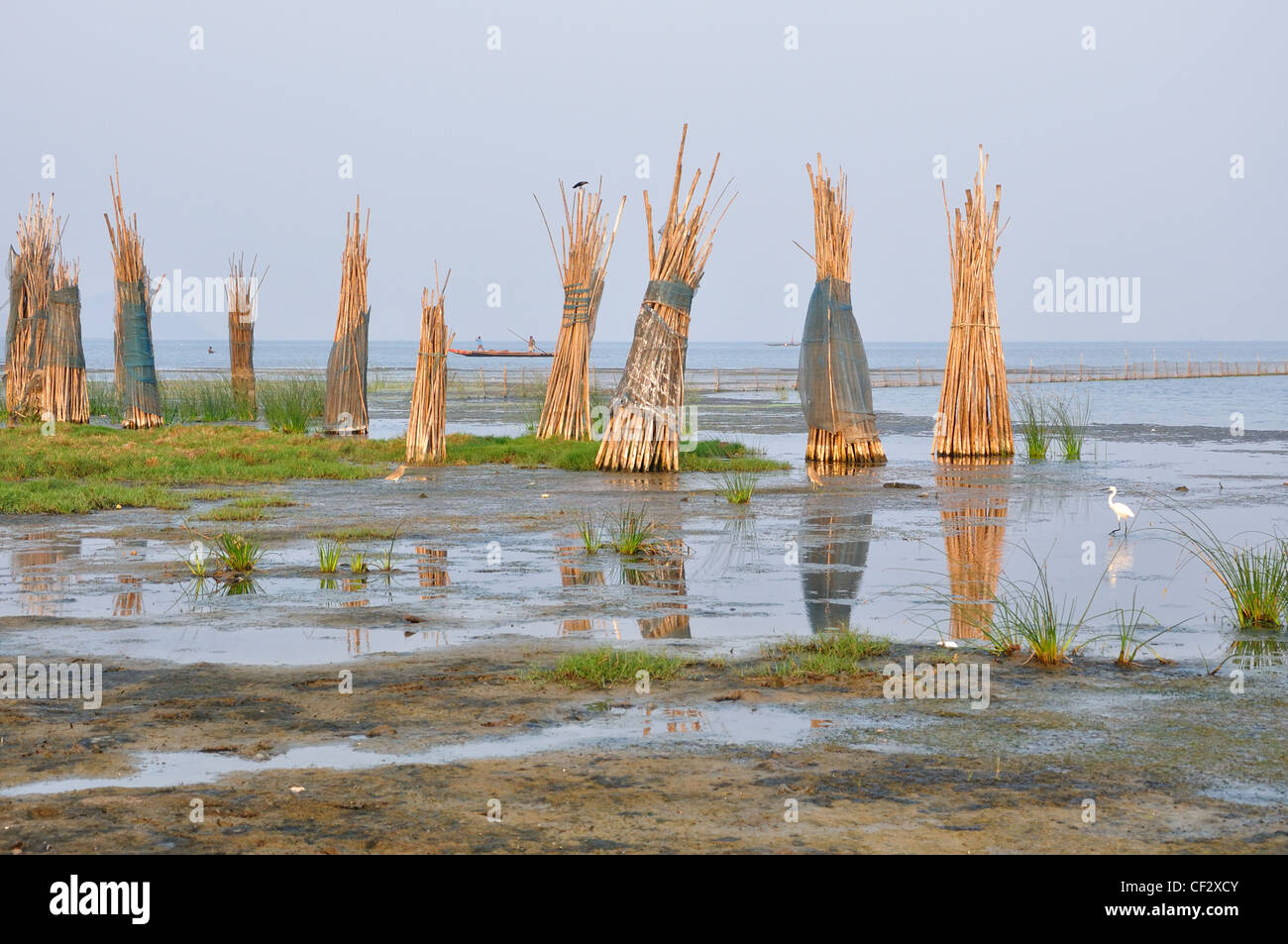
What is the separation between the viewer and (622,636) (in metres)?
6.41

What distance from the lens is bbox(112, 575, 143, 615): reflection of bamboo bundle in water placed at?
696 cm

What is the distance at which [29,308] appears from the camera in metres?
19.9

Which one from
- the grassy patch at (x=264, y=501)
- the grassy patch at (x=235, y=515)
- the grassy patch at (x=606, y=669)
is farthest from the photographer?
the grassy patch at (x=264, y=501)

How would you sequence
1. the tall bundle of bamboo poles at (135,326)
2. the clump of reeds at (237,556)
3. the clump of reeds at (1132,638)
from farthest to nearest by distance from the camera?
the tall bundle of bamboo poles at (135,326) < the clump of reeds at (237,556) < the clump of reeds at (1132,638)

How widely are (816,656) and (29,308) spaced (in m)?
17.5

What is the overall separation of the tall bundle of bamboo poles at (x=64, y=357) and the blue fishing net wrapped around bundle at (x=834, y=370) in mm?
10503

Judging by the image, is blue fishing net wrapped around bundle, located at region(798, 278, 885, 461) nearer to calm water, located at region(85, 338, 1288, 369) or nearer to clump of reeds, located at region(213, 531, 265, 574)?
clump of reeds, located at region(213, 531, 265, 574)

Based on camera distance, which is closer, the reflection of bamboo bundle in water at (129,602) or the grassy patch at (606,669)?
the grassy patch at (606,669)

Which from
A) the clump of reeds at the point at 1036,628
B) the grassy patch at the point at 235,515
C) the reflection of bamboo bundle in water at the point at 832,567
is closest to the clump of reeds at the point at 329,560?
the grassy patch at the point at 235,515

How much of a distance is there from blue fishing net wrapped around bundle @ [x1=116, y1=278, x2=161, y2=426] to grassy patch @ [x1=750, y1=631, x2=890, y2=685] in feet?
47.5

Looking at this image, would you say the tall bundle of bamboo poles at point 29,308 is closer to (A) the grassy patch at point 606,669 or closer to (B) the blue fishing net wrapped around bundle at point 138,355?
(B) the blue fishing net wrapped around bundle at point 138,355

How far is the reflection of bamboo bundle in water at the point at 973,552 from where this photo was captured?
6.86 meters

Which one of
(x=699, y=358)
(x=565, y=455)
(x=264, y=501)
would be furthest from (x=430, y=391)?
(x=699, y=358)

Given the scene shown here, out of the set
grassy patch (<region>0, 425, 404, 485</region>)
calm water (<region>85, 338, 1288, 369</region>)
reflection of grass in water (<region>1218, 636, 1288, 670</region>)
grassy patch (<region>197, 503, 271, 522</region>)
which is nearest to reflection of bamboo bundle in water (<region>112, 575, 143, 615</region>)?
grassy patch (<region>197, 503, 271, 522</region>)
